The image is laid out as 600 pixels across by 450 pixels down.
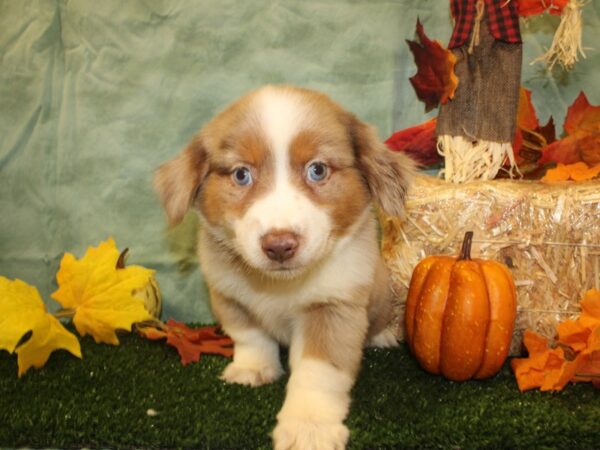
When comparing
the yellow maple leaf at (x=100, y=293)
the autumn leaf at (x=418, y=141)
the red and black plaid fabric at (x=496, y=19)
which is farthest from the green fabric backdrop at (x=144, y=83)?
the yellow maple leaf at (x=100, y=293)

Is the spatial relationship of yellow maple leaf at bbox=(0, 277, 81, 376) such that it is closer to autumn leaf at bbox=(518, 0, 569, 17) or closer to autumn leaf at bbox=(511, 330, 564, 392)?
autumn leaf at bbox=(511, 330, 564, 392)

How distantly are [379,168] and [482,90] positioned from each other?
79cm

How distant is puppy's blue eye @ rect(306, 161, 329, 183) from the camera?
2.30 meters

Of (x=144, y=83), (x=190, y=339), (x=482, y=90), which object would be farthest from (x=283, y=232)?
(x=144, y=83)

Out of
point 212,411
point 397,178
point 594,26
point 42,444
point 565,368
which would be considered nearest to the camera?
point 42,444

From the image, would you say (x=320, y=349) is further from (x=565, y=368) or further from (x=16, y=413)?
(x=16, y=413)

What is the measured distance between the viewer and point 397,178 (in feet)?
8.33

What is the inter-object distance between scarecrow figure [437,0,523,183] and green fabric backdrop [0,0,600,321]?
59 centimetres

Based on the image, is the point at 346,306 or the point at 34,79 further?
the point at 34,79

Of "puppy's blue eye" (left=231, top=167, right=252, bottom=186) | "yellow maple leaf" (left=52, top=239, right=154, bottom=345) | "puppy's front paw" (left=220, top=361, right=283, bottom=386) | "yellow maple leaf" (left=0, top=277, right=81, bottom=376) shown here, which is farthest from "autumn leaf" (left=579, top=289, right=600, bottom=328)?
"yellow maple leaf" (left=0, top=277, right=81, bottom=376)

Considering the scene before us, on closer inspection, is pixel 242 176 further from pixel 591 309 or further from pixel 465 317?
pixel 591 309

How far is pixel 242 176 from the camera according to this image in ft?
7.66

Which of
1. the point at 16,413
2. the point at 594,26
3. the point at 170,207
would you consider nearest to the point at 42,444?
the point at 16,413

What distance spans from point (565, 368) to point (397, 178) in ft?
3.34
